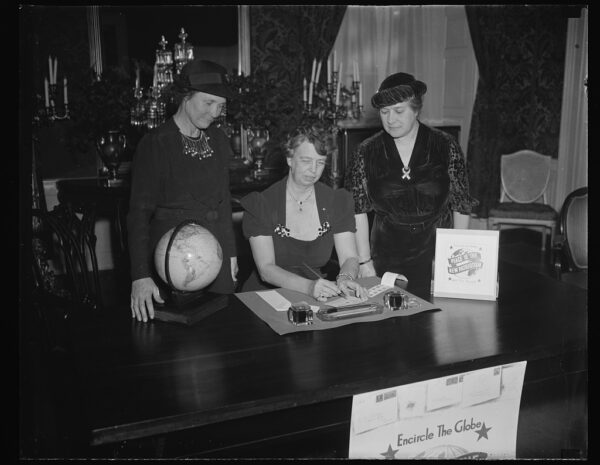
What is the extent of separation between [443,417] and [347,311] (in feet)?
1.69

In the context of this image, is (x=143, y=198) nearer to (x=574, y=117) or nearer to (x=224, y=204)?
(x=224, y=204)

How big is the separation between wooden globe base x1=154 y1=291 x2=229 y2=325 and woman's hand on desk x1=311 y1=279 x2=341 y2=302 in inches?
16.1

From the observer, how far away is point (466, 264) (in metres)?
2.65

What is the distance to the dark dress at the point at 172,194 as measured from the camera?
2707mm

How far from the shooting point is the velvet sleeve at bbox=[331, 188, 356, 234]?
10.1 ft

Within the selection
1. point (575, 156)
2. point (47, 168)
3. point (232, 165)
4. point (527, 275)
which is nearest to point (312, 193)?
point (527, 275)

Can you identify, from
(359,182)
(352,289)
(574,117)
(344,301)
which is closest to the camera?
(344,301)

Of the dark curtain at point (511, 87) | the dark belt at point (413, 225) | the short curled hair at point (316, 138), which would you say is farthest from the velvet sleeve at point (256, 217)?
the dark curtain at point (511, 87)

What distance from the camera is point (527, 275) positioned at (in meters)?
2.98

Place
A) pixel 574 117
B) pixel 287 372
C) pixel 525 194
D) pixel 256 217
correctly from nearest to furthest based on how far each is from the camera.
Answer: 1. pixel 287 372
2. pixel 256 217
3. pixel 574 117
4. pixel 525 194

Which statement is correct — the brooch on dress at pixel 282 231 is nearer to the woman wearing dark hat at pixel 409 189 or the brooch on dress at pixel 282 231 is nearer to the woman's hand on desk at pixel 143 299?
the woman wearing dark hat at pixel 409 189

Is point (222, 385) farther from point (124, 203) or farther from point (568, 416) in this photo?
point (124, 203)

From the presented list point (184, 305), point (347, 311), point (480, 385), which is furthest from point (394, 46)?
point (480, 385)

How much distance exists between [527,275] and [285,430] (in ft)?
4.88
